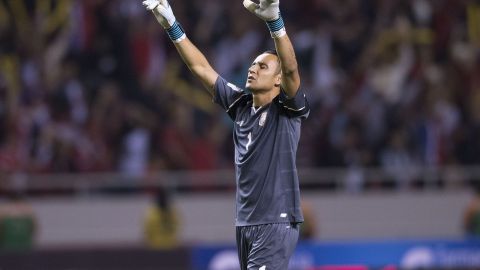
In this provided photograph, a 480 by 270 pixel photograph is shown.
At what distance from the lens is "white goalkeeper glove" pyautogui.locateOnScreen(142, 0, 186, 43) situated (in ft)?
22.9

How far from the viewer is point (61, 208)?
1384 cm

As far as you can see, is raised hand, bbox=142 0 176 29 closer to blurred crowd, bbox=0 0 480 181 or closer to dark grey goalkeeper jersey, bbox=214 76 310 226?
Answer: dark grey goalkeeper jersey, bbox=214 76 310 226

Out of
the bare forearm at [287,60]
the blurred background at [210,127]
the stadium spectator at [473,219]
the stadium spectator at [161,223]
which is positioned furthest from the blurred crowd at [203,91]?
the bare forearm at [287,60]

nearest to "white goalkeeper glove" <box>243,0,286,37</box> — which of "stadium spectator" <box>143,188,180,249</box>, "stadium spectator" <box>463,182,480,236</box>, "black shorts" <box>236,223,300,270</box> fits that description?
"black shorts" <box>236,223,300,270</box>

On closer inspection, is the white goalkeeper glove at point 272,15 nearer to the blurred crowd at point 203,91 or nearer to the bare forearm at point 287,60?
the bare forearm at point 287,60

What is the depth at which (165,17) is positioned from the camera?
698 cm

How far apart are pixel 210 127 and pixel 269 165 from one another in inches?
307

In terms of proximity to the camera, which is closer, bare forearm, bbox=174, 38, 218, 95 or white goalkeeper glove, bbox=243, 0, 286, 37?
white goalkeeper glove, bbox=243, 0, 286, 37

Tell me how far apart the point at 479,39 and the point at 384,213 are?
10.0 ft

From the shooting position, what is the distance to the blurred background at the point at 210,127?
13805 mm

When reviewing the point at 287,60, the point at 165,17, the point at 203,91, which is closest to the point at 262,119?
the point at 287,60

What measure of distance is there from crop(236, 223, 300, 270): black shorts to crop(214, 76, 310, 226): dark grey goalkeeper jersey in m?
0.04

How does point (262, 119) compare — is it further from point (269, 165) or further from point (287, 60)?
point (287, 60)

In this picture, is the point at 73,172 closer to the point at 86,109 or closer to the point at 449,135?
the point at 86,109
